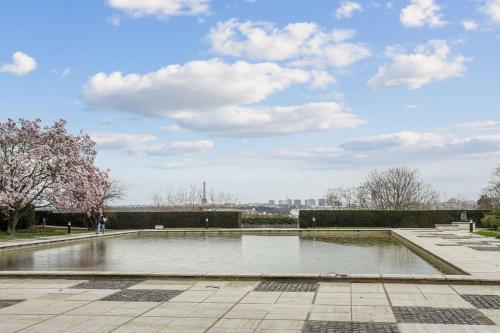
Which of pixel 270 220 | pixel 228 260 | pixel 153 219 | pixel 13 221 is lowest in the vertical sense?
pixel 228 260

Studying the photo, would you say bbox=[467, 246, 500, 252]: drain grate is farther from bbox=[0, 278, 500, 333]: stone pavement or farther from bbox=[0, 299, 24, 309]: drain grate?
bbox=[0, 299, 24, 309]: drain grate

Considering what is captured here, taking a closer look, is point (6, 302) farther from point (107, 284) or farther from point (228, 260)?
point (228, 260)

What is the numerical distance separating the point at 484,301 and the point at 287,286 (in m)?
3.53

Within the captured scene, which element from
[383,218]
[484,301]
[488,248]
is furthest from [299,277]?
[383,218]

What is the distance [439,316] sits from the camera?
7637 millimetres

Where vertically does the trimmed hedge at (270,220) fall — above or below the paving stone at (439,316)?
above

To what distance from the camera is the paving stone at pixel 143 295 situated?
30.4 ft

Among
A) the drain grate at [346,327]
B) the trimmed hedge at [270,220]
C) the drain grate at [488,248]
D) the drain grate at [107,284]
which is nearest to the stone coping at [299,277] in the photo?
the drain grate at [107,284]

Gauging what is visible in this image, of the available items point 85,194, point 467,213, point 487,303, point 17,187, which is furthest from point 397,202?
point 487,303

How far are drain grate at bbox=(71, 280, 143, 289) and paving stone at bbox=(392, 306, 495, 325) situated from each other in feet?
18.0

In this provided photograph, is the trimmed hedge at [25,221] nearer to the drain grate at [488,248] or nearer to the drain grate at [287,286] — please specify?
the drain grate at [488,248]

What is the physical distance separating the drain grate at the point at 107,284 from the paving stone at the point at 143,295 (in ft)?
2.02

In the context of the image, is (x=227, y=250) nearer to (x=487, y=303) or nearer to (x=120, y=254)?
(x=120, y=254)

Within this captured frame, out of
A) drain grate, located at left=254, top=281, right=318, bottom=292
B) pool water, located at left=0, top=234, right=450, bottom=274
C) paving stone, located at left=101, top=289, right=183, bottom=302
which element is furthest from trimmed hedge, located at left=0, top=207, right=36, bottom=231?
drain grate, located at left=254, top=281, right=318, bottom=292
